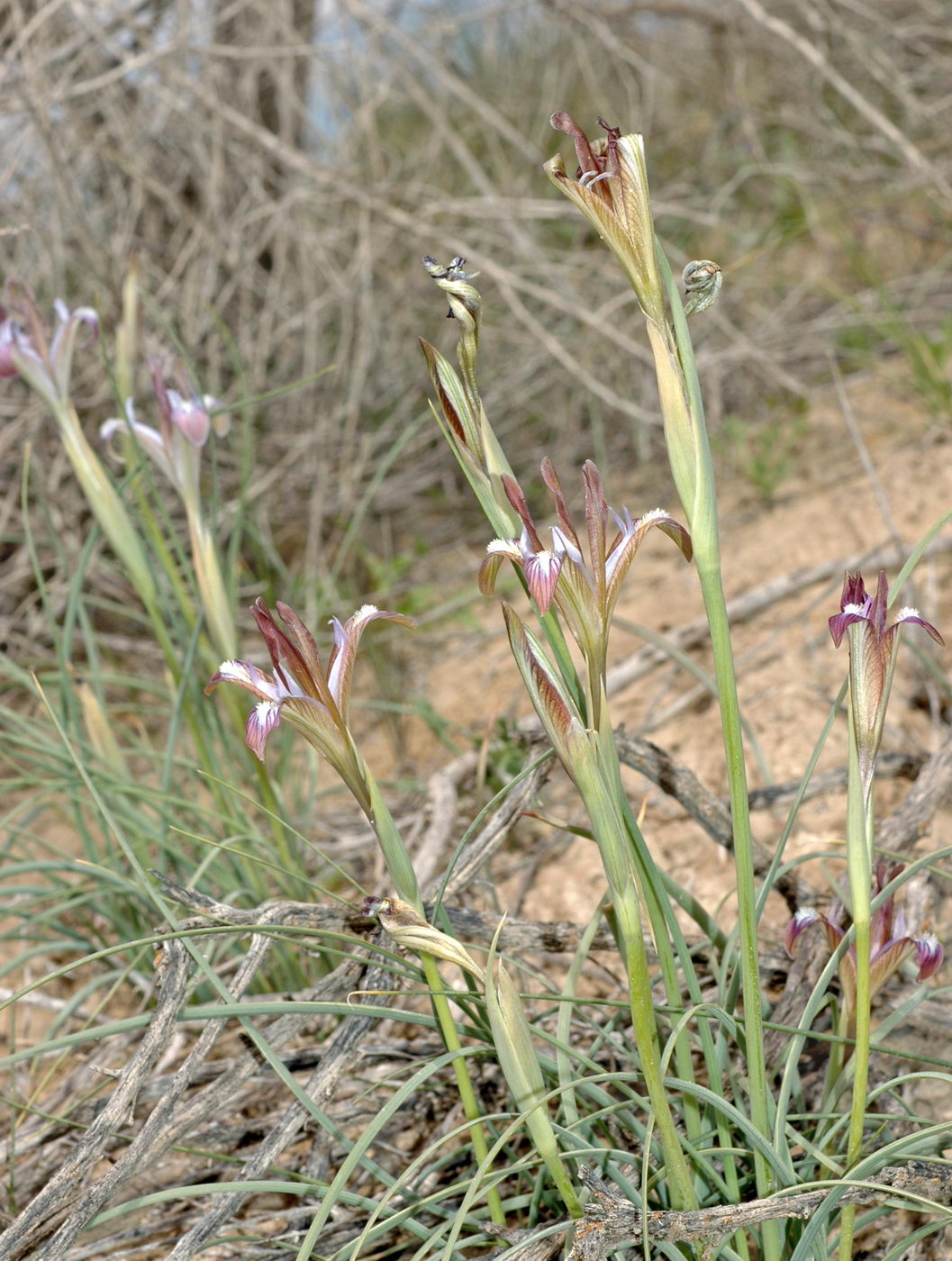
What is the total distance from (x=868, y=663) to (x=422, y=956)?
1.14 feet

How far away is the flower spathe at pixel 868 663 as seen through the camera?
2.22 feet

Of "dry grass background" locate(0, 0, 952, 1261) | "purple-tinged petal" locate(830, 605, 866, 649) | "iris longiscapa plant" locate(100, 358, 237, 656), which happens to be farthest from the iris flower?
"dry grass background" locate(0, 0, 952, 1261)

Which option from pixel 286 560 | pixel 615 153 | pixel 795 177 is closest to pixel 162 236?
pixel 286 560

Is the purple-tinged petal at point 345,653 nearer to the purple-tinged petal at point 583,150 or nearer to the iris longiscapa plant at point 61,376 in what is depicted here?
the purple-tinged petal at point 583,150

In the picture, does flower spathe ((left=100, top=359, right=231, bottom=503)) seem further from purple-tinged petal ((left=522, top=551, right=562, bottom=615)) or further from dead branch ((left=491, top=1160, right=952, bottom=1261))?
dead branch ((left=491, top=1160, right=952, bottom=1261))

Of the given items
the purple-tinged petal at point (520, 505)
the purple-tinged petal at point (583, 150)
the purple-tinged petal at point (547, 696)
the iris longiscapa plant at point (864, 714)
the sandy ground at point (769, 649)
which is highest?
the purple-tinged petal at point (583, 150)

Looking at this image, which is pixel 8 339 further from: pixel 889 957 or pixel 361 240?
pixel 361 240

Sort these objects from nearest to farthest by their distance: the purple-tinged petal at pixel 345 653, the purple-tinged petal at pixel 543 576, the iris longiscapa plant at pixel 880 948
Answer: the purple-tinged petal at pixel 543 576 → the purple-tinged petal at pixel 345 653 → the iris longiscapa plant at pixel 880 948

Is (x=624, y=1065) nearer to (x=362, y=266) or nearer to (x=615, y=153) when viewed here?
(x=615, y=153)

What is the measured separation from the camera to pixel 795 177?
2947mm

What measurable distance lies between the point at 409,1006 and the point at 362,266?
191 centimetres

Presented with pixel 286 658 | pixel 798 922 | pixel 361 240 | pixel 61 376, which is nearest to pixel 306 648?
pixel 286 658

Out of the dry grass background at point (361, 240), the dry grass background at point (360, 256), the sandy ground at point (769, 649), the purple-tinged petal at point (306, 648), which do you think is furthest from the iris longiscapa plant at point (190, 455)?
the dry grass background at point (361, 240)

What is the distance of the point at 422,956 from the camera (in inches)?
30.0
